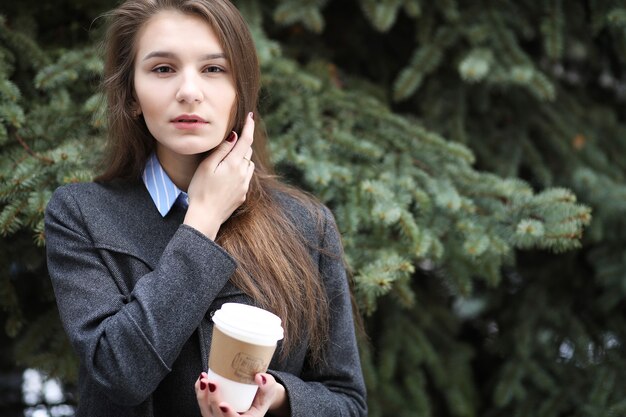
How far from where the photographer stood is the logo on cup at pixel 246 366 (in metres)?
1.38

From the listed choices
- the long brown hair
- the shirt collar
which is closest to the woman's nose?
the long brown hair

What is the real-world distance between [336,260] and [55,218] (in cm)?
68

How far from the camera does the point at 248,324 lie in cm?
137

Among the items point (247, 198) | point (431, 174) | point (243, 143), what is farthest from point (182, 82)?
point (431, 174)

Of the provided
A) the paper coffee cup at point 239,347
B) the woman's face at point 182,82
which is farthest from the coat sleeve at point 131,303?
the woman's face at point 182,82

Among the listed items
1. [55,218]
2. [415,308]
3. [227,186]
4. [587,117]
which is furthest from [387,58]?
[55,218]

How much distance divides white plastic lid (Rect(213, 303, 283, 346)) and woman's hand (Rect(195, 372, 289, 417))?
10 centimetres

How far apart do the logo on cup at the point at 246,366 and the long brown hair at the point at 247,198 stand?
0.82 ft

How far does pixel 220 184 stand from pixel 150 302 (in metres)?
0.34

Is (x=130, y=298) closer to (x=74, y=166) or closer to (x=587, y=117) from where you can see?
(x=74, y=166)

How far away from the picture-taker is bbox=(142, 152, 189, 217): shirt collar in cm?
171

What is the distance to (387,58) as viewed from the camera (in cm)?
316

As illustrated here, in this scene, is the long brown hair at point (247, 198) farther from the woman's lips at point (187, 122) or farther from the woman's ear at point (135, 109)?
the woman's lips at point (187, 122)

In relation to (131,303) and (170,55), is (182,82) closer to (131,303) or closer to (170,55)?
(170,55)
